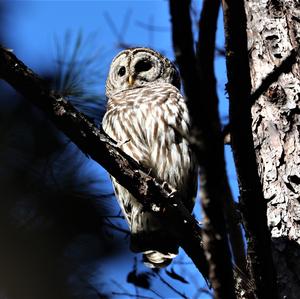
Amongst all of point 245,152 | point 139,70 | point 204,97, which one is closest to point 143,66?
point 139,70

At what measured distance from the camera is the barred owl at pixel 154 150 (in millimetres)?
3064

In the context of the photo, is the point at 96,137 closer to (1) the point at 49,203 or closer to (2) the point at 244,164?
(1) the point at 49,203

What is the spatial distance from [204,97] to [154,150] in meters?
1.94

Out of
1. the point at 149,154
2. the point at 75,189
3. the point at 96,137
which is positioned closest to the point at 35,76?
the point at 96,137

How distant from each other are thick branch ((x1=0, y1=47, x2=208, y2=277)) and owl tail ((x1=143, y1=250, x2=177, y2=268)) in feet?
2.57

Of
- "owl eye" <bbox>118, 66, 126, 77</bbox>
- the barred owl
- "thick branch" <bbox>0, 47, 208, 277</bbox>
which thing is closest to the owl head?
Result: "owl eye" <bbox>118, 66, 126, 77</bbox>

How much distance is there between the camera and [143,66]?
441 cm

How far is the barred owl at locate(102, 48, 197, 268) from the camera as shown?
121 inches

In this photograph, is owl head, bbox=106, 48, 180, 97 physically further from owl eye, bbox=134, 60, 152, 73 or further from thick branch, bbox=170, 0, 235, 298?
thick branch, bbox=170, 0, 235, 298

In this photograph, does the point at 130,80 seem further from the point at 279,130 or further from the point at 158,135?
the point at 279,130

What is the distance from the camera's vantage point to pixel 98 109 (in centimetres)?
364

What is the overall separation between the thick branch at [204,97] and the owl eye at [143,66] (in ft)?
9.98

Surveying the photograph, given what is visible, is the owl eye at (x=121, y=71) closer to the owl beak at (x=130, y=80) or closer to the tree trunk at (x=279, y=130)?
the owl beak at (x=130, y=80)

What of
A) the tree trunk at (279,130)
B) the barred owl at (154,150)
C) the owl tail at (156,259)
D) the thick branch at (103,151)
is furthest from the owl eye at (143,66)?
the thick branch at (103,151)
